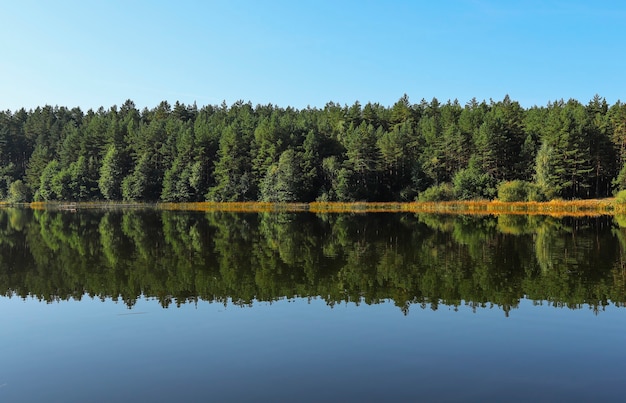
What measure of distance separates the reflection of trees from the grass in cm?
3577

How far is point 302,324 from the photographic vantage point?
1455 centimetres

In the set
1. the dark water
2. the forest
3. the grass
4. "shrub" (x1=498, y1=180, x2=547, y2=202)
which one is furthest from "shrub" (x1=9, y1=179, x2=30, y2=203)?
"shrub" (x1=498, y1=180, x2=547, y2=202)

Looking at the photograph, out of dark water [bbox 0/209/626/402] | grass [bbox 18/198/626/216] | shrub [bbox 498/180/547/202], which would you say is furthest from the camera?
shrub [bbox 498/180/547/202]

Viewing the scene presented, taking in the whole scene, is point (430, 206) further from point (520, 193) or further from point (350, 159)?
point (350, 159)

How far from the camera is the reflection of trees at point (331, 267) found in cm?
1841

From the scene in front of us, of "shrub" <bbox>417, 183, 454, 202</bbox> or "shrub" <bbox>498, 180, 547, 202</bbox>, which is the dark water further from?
"shrub" <bbox>417, 183, 454, 202</bbox>

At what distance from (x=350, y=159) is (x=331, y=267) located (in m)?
76.2

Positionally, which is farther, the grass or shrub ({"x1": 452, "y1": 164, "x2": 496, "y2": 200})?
shrub ({"x1": 452, "y1": 164, "x2": 496, "y2": 200})

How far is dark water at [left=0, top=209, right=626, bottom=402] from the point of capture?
10211 millimetres

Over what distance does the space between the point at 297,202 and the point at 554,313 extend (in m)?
81.7

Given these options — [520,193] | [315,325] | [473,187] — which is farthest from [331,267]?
[473,187]

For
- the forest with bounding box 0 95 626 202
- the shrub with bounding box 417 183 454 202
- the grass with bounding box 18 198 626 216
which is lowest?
the grass with bounding box 18 198 626 216

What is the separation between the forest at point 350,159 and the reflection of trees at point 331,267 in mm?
52092

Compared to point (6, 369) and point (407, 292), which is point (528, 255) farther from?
point (6, 369)
